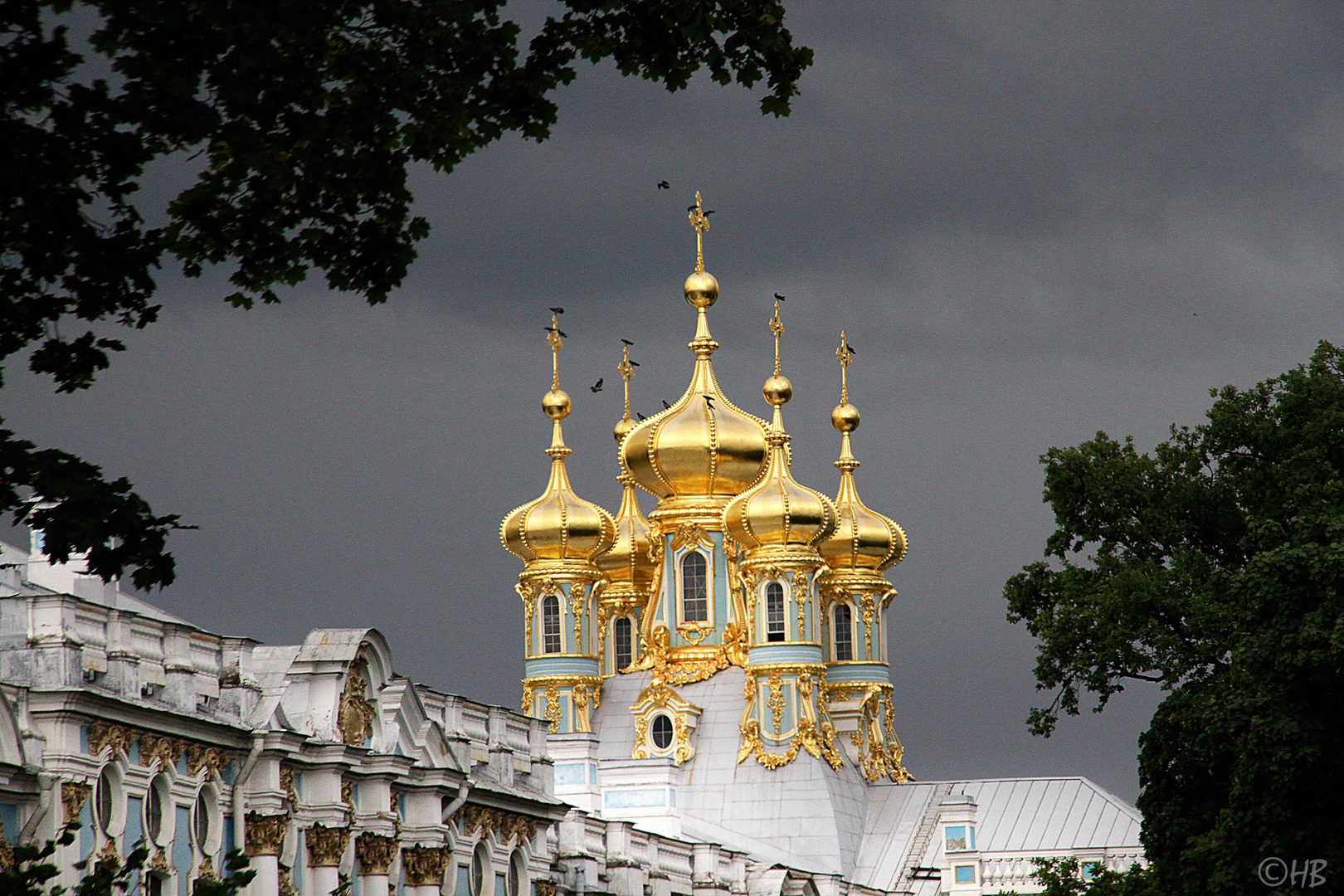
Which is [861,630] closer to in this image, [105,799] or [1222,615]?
[1222,615]

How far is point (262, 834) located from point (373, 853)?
3.65 meters

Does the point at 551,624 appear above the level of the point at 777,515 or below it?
below

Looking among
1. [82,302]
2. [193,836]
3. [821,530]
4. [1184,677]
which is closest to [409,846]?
[193,836]

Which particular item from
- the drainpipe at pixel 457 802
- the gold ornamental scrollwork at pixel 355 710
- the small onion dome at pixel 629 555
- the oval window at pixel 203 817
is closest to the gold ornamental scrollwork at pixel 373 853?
the gold ornamental scrollwork at pixel 355 710

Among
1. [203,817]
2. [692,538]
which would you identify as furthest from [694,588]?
[203,817]

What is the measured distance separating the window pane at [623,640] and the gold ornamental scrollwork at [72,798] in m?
43.1

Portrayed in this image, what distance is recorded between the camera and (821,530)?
6250 centimetres

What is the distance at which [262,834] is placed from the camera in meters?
31.3

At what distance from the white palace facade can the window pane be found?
5 centimetres

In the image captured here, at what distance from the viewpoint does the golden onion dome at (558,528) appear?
66.1 metres

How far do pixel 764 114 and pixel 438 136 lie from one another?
2133mm

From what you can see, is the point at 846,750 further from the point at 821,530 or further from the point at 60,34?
the point at 60,34

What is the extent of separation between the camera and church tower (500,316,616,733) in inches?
2562

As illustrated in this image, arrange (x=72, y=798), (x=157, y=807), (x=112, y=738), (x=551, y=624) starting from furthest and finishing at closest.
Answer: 1. (x=551, y=624)
2. (x=157, y=807)
3. (x=112, y=738)
4. (x=72, y=798)
